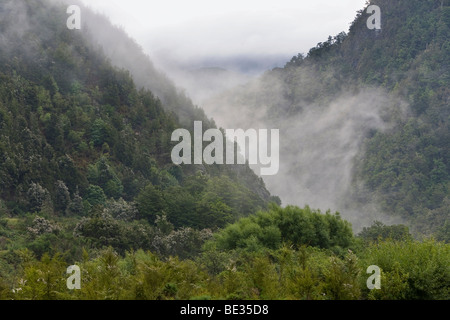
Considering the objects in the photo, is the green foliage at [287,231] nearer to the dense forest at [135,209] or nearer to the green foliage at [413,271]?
the dense forest at [135,209]

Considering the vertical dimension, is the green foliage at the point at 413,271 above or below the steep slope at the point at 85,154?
below

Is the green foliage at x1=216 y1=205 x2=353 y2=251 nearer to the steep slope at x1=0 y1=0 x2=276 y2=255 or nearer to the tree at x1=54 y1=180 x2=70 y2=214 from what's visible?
the steep slope at x1=0 y1=0 x2=276 y2=255

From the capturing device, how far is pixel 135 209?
69688 millimetres

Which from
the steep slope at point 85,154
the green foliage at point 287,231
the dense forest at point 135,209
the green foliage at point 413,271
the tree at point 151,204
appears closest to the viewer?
the dense forest at point 135,209

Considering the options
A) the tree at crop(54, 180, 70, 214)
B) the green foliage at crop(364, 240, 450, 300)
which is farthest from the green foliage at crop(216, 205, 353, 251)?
the tree at crop(54, 180, 70, 214)

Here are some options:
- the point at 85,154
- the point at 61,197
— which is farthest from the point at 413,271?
the point at 85,154

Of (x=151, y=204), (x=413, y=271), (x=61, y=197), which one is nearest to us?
(x=413, y=271)

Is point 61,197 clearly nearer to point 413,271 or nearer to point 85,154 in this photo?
point 85,154

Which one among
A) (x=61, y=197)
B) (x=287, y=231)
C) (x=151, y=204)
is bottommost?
(x=287, y=231)

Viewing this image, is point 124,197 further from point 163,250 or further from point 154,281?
point 154,281

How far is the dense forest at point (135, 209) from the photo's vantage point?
20.5 meters

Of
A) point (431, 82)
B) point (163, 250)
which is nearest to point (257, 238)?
point (163, 250)

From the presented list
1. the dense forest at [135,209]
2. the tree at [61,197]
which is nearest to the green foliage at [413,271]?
the dense forest at [135,209]
